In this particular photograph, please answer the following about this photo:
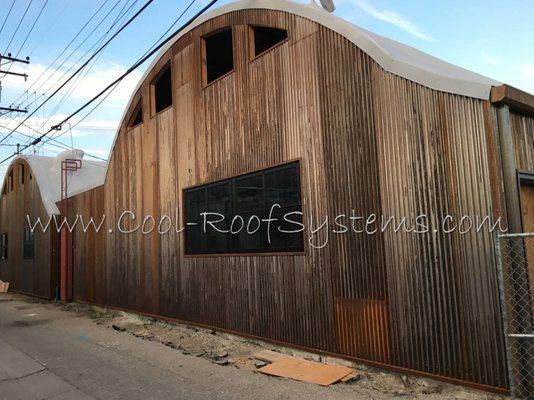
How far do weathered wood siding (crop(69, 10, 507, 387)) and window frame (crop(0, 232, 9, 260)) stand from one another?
18.0 metres

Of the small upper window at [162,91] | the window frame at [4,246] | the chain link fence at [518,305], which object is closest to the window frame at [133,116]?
the small upper window at [162,91]

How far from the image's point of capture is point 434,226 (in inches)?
225

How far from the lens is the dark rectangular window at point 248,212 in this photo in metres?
7.82

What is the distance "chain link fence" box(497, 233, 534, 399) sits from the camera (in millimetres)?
4953

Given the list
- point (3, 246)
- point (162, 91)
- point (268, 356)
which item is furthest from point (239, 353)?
point (3, 246)

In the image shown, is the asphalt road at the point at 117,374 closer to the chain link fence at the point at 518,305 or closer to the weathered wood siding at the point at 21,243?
the chain link fence at the point at 518,305

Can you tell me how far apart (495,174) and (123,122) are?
10.6 meters

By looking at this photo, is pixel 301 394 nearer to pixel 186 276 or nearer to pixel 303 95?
pixel 303 95

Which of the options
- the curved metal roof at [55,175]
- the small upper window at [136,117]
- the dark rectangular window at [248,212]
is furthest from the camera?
the curved metal roof at [55,175]

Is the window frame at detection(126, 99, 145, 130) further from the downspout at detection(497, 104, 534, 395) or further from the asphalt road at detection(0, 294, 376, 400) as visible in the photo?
the downspout at detection(497, 104, 534, 395)

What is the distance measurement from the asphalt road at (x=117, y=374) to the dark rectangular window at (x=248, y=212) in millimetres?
2117

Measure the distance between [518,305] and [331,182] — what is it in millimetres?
2941

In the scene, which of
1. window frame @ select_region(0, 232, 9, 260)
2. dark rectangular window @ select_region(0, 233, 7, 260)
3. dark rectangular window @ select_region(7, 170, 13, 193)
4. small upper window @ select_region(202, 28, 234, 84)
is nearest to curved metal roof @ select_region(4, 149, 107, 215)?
dark rectangular window @ select_region(7, 170, 13, 193)

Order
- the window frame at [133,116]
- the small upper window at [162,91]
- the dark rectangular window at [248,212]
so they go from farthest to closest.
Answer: the window frame at [133,116] → the small upper window at [162,91] → the dark rectangular window at [248,212]
